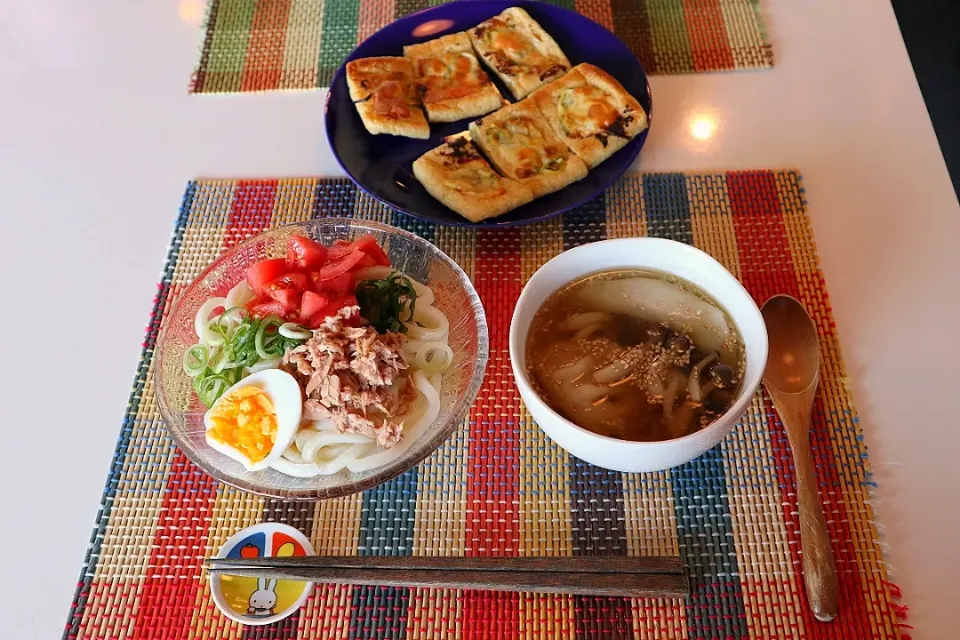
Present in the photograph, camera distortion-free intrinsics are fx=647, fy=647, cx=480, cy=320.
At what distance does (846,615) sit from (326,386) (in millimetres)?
947

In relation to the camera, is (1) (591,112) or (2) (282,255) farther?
(1) (591,112)

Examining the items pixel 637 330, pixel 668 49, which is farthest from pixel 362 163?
pixel 668 49

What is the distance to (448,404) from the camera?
47.0 inches

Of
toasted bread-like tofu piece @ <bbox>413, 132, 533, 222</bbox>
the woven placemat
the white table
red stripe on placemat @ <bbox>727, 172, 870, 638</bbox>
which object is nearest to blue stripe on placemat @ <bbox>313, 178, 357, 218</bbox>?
the white table

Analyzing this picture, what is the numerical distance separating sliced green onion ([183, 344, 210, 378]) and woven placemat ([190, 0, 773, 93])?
93 cm

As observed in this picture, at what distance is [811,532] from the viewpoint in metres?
1.09

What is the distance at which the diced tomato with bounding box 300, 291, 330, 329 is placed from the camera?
122 centimetres

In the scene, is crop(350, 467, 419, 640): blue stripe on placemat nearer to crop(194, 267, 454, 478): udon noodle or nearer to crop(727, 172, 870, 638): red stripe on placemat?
crop(194, 267, 454, 478): udon noodle

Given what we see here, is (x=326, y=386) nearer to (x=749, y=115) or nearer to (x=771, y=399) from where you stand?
(x=771, y=399)

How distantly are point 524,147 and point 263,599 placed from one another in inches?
44.6

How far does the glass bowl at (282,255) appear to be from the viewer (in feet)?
3.54

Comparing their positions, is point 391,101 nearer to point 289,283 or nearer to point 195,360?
point 289,283

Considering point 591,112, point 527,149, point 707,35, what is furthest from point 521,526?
point 707,35

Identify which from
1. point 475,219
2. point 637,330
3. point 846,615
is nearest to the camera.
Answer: point 846,615
